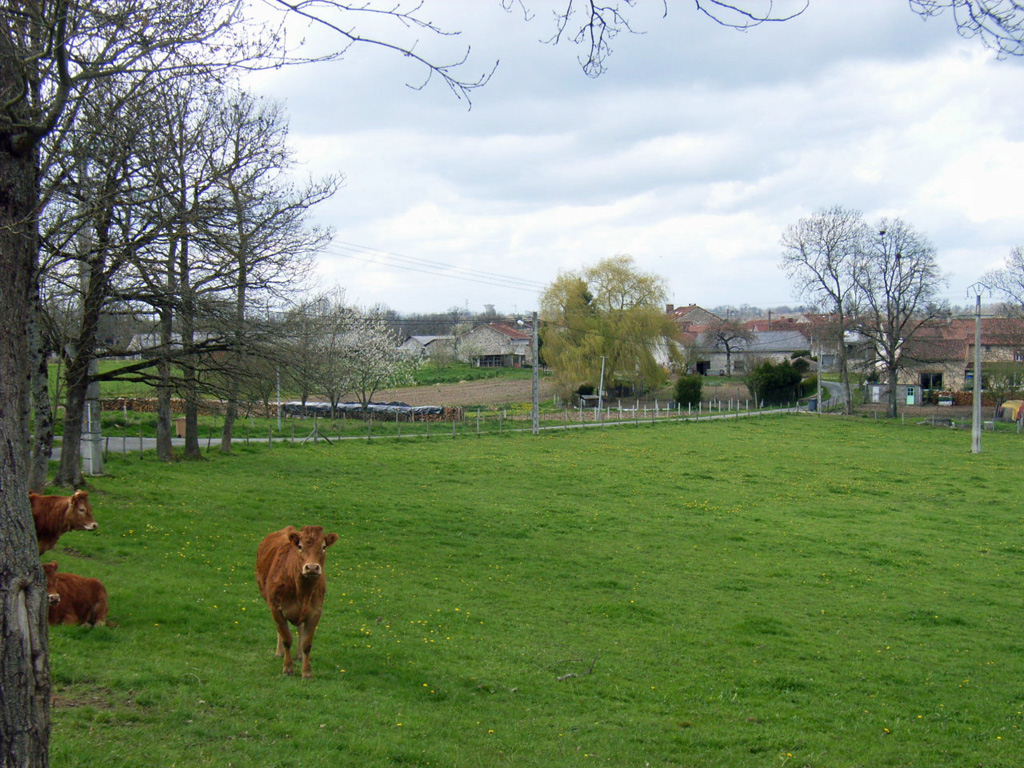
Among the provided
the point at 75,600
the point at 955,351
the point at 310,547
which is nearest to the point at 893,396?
the point at 955,351

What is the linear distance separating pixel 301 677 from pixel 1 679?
4717mm

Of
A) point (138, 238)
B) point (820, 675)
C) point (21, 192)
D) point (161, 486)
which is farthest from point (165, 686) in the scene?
point (161, 486)

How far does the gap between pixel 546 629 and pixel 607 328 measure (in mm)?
59396

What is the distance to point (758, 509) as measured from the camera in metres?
24.8

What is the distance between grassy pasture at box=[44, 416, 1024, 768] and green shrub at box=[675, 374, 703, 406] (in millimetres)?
43013

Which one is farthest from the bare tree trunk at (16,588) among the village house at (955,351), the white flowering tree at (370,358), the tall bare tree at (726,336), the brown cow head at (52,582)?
the tall bare tree at (726,336)

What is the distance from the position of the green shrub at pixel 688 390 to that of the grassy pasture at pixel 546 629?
4301cm

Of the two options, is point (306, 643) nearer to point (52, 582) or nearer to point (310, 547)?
point (310, 547)

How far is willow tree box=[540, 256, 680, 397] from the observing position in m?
69.2

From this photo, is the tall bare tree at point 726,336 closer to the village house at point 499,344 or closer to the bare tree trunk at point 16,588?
the village house at point 499,344

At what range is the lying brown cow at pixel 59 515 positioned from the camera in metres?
10.8

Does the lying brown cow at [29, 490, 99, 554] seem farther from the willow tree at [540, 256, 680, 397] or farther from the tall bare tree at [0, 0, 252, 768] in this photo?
the willow tree at [540, 256, 680, 397]

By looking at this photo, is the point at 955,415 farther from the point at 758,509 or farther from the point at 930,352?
the point at 758,509

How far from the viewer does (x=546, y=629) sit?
1198 centimetres
